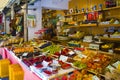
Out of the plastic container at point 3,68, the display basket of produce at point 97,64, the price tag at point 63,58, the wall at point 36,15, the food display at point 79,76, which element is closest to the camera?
the food display at point 79,76

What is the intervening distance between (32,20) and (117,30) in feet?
9.81

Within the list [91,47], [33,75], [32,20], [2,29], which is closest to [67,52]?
[33,75]

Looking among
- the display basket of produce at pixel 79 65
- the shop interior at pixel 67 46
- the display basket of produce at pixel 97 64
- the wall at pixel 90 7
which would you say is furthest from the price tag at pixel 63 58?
the wall at pixel 90 7

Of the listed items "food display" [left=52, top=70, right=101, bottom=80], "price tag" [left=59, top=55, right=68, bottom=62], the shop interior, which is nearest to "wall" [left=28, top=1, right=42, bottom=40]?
the shop interior

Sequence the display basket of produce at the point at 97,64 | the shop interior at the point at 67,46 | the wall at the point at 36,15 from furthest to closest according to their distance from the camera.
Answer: the wall at the point at 36,15
the shop interior at the point at 67,46
the display basket of produce at the point at 97,64

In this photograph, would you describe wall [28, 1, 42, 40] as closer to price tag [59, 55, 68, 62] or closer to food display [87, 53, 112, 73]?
price tag [59, 55, 68, 62]

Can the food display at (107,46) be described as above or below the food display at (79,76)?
above

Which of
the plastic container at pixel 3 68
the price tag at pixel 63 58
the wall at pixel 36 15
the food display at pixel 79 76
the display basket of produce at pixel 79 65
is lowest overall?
the plastic container at pixel 3 68

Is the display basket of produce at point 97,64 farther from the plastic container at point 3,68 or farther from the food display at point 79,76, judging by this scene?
the plastic container at point 3,68

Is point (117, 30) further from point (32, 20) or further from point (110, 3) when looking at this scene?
point (32, 20)

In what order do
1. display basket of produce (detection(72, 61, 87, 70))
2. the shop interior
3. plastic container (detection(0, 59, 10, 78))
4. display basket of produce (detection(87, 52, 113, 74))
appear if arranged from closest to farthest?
display basket of produce (detection(87, 52, 113, 74)), the shop interior, display basket of produce (detection(72, 61, 87, 70)), plastic container (detection(0, 59, 10, 78))

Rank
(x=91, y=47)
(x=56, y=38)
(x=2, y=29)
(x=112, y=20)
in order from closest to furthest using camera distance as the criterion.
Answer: (x=112, y=20) < (x=91, y=47) < (x=56, y=38) < (x=2, y=29)

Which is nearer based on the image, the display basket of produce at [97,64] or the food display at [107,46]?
the display basket of produce at [97,64]

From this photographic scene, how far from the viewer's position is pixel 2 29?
40.2 feet
